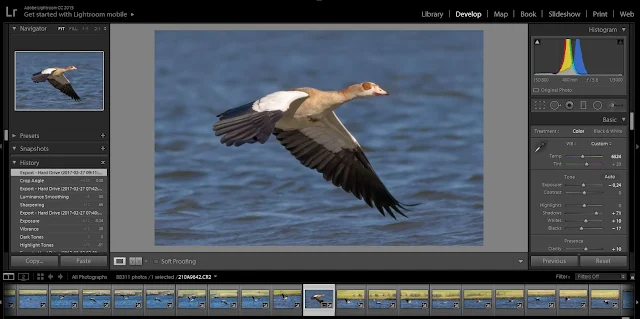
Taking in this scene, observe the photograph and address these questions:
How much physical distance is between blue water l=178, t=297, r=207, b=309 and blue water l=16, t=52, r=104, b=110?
1523mm

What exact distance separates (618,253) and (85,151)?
A: 3.91 metres

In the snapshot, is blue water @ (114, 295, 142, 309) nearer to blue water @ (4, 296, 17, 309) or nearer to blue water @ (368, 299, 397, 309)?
blue water @ (4, 296, 17, 309)

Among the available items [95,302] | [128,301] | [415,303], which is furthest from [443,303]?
[95,302]

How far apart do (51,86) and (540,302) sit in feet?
12.6

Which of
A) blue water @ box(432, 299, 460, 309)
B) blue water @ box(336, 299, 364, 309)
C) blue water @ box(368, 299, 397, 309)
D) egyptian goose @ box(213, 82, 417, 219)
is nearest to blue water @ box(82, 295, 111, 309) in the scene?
blue water @ box(336, 299, 364, 309)

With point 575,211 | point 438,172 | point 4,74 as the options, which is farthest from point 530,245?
point 438,172

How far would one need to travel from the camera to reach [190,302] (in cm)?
770

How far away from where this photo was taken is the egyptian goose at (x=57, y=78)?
7.64 metres

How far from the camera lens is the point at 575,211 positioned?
777 centimetres

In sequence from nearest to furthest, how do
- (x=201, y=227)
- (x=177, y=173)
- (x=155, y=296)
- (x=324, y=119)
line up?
(x=155, y=296) < (x=324, y=119) < (x=201, y=227) < (x=177, y=173)

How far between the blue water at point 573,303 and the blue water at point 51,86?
3.64 m

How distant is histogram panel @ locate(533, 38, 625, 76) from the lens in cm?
772
